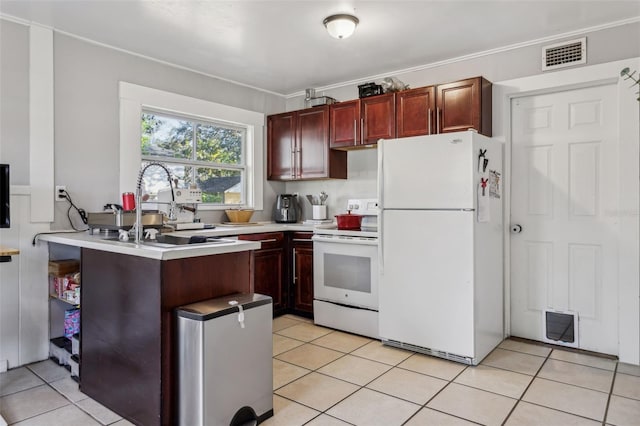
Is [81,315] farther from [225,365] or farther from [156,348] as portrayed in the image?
[225,365]

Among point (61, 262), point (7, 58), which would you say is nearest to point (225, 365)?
point (61, 262)

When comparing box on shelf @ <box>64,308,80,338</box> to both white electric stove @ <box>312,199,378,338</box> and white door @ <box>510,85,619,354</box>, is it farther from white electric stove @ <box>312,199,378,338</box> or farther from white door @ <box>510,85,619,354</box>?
white door @ <box>510,85,619,354</box>

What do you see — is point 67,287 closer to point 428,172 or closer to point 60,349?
point 60,349

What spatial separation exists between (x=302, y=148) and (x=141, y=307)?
9.20 ft

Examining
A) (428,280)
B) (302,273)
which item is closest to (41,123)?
(302,273)

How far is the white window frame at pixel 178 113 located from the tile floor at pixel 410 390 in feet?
5.50

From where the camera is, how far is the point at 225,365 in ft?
6.41

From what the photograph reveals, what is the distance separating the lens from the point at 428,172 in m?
3.06

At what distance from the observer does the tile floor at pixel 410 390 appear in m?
2.21

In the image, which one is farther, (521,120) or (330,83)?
(330,83)

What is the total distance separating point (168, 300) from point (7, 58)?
226 centimetres

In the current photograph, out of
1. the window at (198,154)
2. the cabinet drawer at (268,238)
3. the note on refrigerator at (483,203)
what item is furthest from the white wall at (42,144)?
the note on refrigerator at (483,203)

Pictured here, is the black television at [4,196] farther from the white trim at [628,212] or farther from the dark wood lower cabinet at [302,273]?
the white trim at [628,212]

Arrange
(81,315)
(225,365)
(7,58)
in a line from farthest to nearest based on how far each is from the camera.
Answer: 1. (7,58)
2. (81,315)
3. (225,365)
